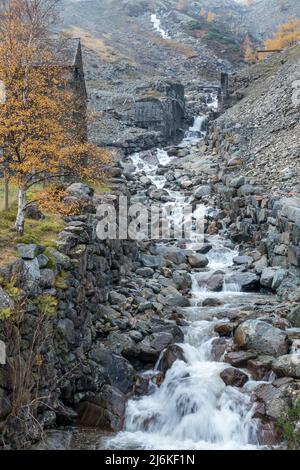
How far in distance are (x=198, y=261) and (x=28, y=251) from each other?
1184 centimetres

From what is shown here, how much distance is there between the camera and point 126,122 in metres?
47.0

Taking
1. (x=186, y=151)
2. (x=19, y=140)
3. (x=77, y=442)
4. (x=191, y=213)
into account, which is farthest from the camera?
(x=186, y=151)

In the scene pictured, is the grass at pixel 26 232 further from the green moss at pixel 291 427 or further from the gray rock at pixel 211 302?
the green moss at pixel 291 427

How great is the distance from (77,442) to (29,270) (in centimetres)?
411

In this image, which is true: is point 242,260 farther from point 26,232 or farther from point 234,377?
point 26,232

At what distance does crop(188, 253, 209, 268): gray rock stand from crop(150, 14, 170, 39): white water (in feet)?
255

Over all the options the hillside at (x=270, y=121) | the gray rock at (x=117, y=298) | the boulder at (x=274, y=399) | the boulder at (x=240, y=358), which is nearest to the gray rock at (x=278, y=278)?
the hillside at (x=270, y=121)

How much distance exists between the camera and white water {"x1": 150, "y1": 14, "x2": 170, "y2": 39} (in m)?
93.4

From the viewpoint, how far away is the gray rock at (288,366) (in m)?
12.9

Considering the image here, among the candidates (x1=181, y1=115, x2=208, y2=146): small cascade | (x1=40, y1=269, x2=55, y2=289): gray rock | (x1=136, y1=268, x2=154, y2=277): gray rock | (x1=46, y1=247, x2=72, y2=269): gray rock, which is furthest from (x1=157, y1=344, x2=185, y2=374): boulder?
(x1=181, y1=115, x2=208, y2=146): small cascade

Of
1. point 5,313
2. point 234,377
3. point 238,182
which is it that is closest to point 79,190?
point 234,377

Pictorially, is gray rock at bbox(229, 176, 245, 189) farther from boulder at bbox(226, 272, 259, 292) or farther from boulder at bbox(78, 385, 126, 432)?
boulder at bbox(78, 385, 126, 432)
